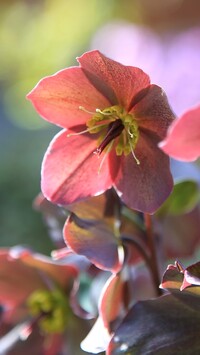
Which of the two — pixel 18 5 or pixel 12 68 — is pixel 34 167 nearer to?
pixel 12 68

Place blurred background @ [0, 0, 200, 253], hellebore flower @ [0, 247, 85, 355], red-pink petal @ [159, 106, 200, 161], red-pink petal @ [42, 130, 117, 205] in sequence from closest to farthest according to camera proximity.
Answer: red-pink petal @ [159, 106, 200, 161] < red-pink petal @ [42, 130, 117, 205] < hellebore flower @ [0, 247, 85, 355] < blurred background @ [0, 0, 200, 253]

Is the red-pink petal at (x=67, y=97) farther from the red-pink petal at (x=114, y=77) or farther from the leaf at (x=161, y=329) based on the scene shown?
the leaf at (x=161, y=329)

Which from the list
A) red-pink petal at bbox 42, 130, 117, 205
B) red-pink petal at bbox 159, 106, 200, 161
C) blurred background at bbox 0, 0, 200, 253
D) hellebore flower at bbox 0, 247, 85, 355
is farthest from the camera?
blurred background at bbox 0, 0, 200, 253

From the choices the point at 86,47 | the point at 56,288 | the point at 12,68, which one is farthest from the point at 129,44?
the point at 56,288

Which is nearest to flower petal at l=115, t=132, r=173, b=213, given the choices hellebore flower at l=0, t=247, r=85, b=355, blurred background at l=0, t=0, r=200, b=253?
hellebore flower at l=0, t=247, r=85, b=355

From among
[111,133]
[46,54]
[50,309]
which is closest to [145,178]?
[111,133]

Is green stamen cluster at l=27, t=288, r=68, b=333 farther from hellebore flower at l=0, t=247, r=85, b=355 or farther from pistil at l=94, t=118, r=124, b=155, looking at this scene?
pistil at l=94, t=118, r=124, b=155
